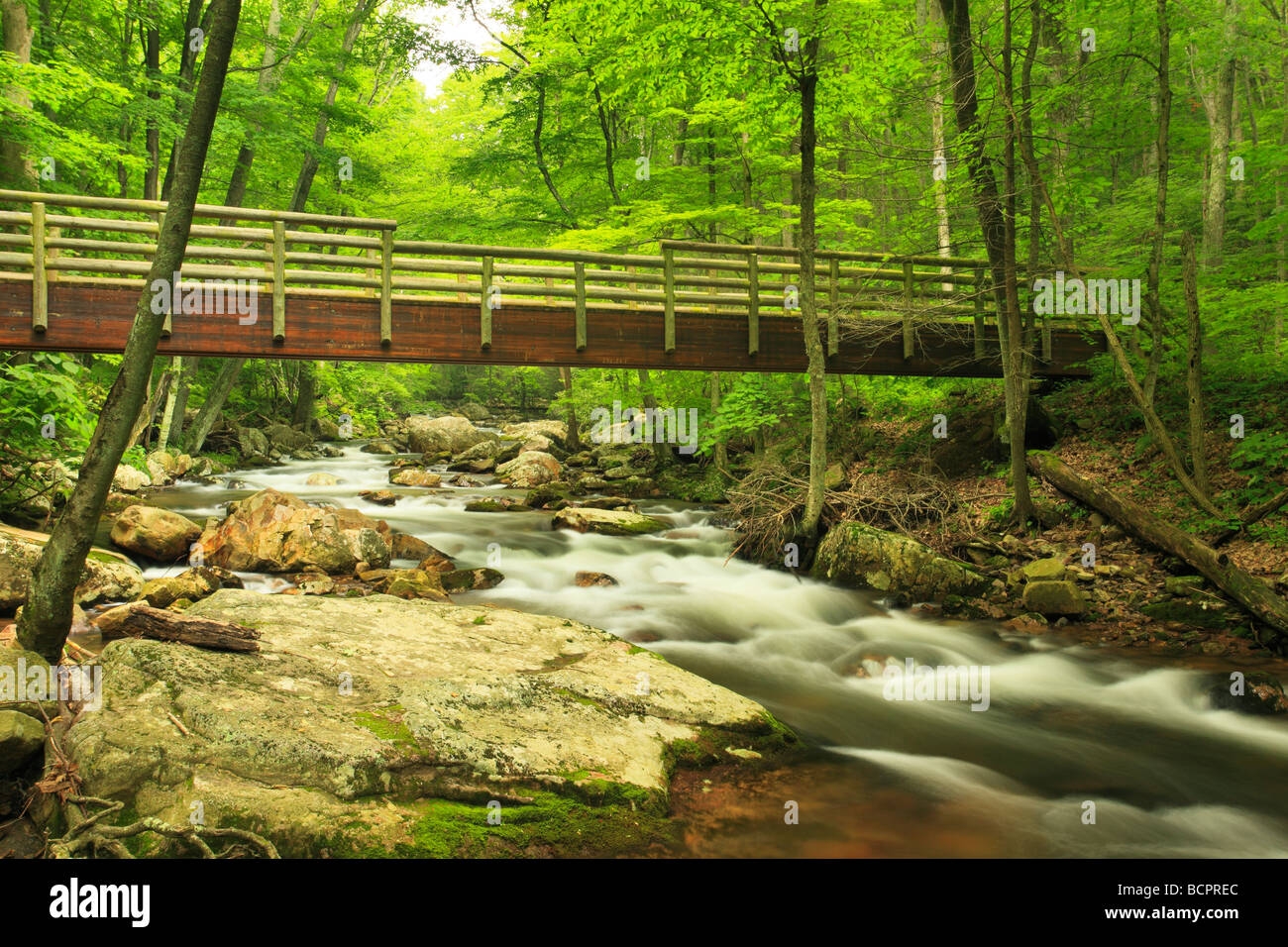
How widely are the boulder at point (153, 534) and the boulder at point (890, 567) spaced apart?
29.7ft

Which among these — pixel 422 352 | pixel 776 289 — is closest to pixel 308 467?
pixel 422 352

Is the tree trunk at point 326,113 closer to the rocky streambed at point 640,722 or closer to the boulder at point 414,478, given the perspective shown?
the boulder at point 414,478

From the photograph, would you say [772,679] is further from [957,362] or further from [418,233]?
[418,233]

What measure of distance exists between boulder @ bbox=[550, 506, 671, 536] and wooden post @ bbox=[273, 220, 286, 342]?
611 cm

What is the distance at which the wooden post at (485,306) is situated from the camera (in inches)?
398

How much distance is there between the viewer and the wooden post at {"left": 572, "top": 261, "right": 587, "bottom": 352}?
1054cm

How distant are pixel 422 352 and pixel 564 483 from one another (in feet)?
29.4

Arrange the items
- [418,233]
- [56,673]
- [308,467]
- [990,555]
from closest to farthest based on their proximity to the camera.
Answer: [56,673]
[990,555]
[418,233]
[308,467]

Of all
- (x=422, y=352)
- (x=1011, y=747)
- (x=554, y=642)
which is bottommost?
(x=1011, y=747)

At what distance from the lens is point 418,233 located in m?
18.1
